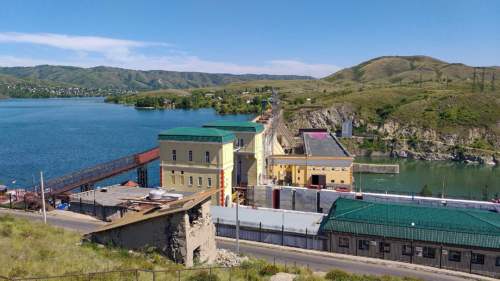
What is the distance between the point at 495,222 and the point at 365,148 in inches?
3044

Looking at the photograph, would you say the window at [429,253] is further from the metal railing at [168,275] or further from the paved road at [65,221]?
the paved road at [65,221]

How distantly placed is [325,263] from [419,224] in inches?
332

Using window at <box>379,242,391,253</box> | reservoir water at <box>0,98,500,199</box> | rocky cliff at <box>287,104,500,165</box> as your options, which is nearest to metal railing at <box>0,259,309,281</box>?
window at <box>379,242,391,253</box>

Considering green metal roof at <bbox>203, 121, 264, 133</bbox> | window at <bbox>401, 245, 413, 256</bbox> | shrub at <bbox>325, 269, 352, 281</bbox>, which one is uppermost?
green metal roof at <bbox>203, 121, 264, 133</bbox>

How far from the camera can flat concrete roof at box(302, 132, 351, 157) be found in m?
64.0

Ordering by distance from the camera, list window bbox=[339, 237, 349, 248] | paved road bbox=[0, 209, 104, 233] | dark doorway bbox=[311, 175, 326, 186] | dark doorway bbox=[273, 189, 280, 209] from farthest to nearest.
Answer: dark doorway bbox=[311, 175, 326, 186], dark doorway bbox=[273, 189, 280, 209], paved road bbox=[0, 209, 104, 233], window bbox=[339, 237, 349, 248]

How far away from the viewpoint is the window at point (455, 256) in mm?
30719

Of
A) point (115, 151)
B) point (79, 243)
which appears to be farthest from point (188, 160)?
point (115, 151)

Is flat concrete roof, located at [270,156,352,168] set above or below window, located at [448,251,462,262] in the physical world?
above

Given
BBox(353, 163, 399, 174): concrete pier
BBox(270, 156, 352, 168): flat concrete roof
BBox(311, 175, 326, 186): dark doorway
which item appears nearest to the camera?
BBox(270, 156, 352, 168): flat concrete roof

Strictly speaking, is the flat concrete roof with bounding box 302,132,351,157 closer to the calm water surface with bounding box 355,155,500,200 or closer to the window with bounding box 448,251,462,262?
the calm water surface with bounding box 355,155,500,200

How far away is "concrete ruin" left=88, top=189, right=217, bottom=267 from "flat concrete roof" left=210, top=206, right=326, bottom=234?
11.7 metres

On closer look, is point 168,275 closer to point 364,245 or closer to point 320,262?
point 320,262

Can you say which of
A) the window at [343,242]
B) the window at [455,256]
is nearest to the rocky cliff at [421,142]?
the window at [455,256]
